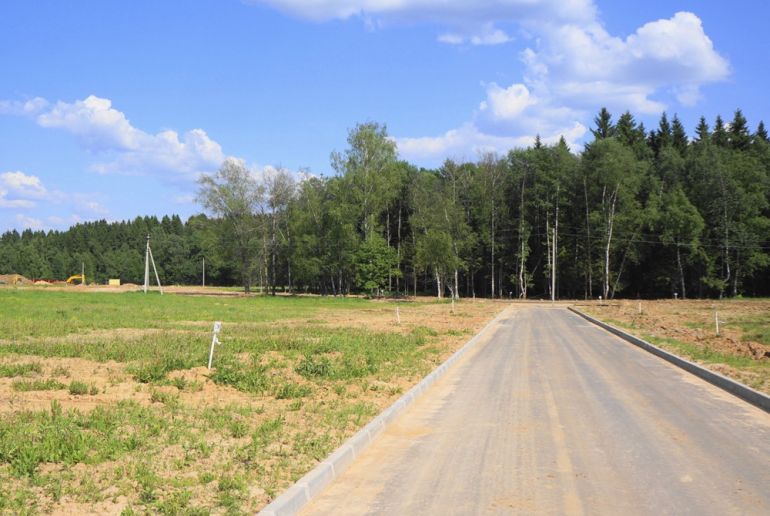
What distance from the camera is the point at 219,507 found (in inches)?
199

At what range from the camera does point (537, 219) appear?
75.4m

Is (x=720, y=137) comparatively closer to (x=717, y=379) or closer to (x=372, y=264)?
(x=372, y=264)

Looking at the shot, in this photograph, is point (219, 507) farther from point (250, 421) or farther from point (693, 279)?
point (693, 279)

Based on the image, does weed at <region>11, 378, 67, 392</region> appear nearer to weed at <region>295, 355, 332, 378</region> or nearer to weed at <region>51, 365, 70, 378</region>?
weed at <region>51, 365, 70, 378</region>

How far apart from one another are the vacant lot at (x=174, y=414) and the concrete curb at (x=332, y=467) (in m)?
0.18

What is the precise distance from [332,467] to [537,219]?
72.0 metres

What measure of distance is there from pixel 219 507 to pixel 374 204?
62260 mm

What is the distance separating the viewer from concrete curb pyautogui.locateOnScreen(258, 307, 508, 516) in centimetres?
517

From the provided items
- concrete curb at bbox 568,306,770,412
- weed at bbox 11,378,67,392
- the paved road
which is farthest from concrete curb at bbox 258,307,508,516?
concrete curb at bbox 568,306,770,412

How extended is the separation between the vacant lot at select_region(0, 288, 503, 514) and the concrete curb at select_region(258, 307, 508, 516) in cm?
18

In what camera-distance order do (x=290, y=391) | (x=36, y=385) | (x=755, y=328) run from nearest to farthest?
(x=36, y=385) < (x=290, y=391) < (x=755, y=328)

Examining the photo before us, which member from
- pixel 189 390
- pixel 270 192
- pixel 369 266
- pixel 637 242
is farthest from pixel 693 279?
pixel 189 390

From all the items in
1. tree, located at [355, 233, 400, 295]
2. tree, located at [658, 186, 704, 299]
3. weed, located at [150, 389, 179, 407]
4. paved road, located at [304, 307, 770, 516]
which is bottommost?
paved road, located at [304, 307, 770, 516]

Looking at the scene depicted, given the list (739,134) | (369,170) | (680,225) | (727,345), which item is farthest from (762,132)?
(727,345)
